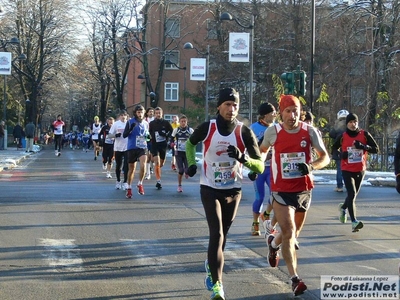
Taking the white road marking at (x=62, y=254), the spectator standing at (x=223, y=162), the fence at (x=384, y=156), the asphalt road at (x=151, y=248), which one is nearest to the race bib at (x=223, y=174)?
the spectator standing at (x=223, y=162)

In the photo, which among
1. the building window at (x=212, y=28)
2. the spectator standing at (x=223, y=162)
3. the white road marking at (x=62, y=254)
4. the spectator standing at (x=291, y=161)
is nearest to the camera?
the spectator standing at (x=223, y=162)

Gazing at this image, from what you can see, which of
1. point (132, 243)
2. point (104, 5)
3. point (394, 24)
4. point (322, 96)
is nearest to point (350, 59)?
point (394, 24)

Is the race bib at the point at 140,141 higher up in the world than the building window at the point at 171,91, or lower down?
lower down

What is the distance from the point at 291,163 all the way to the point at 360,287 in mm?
1378

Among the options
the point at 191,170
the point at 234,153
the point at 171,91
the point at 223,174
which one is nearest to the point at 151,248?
the point at 191,170

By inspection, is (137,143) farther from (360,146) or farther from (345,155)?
(360,146)

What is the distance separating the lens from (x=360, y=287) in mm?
7301

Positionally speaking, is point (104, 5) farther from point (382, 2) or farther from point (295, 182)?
point (295, 182)

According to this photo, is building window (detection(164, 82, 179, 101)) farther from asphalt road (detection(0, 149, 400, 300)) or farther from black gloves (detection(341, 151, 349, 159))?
black gloves (detection(341, 151, 349, 159))

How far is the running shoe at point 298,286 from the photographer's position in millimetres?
6793

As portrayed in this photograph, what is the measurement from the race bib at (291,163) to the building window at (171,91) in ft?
221

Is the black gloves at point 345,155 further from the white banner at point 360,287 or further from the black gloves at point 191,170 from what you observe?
the black gloves at point 191,170

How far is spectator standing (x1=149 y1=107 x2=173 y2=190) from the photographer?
1838 cm

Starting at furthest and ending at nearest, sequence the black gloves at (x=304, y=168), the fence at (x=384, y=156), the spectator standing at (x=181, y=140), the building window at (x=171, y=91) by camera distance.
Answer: the building window at (x=171, y=91) < the fence at (x=384, y=156) < the spectator standing at (x=181, y=140) < the black gloves at (x=304, y=168)
